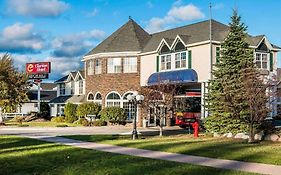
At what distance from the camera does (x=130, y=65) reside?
42.7 metres

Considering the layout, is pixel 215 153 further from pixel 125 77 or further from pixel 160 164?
pixel 125 77

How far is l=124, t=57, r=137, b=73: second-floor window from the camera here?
1674 inches

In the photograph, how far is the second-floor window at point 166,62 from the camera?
38.0m

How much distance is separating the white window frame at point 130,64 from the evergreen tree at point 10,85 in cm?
1290

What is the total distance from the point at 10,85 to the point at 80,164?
34.6 meters

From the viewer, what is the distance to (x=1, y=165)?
1423 cm

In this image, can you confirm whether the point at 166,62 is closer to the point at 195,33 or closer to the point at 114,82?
the point at 195,33

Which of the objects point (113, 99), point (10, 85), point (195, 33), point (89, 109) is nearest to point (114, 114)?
point (113, 99)

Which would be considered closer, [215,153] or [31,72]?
[215,153]

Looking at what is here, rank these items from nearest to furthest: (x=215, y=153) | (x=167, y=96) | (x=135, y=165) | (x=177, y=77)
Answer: (x=135, y=165), (x=215, y=153), (x=167, y=96), (x=177, y=77)

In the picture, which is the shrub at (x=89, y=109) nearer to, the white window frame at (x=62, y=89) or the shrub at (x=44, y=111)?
the shrub at (x=44, y=111)

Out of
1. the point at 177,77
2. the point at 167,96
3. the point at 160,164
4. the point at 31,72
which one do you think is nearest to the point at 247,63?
the point at 167,96

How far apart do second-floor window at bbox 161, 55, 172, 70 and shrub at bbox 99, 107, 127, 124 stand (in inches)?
249

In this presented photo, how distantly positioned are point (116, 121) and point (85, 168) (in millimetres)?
28432
